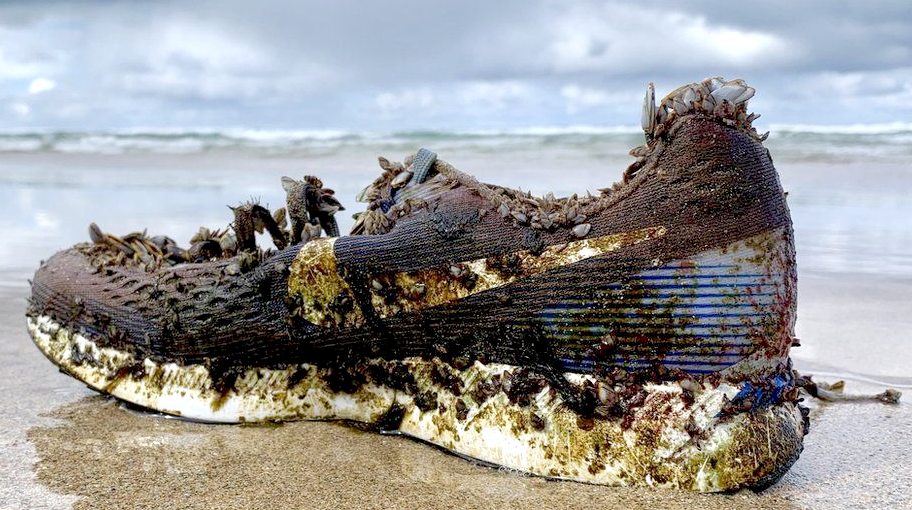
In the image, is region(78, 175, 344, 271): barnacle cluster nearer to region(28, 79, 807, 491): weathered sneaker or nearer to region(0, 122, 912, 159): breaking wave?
region(28, 79, 807, 491): weathered sneaker

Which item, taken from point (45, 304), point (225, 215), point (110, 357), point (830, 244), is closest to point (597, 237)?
point (110, 357)

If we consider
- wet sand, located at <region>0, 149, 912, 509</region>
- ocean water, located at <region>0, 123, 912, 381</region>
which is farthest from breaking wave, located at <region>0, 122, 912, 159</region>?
wet sand, located at <region>0, 149, 912, 509</region>

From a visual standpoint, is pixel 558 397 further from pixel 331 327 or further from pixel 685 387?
pixel 331 327

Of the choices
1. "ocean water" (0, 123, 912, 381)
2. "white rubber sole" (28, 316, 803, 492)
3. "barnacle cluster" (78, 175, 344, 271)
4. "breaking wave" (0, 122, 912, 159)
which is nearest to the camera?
"white rubber sole" (28, 316, 803, 492)

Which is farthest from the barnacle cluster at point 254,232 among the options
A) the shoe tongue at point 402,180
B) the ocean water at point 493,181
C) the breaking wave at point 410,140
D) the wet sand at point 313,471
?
the breaking wave at point 410,140

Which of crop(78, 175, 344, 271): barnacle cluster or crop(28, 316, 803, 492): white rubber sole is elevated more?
crop(78, 175, 344, 271): barnacle cluster

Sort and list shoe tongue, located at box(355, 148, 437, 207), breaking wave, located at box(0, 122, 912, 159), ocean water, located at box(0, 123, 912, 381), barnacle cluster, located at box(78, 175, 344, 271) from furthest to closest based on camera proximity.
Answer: breaking wave, located at box(0, 122, 912, 159) → ocean water, located at box(0, 123, 912, 381) → barnacle cluster, located at box(78, 175, 344, 271) → shoe tongue, located at box(355, 148, 437, 207)
